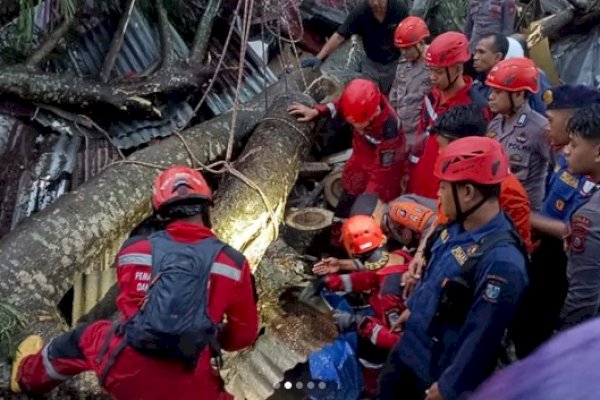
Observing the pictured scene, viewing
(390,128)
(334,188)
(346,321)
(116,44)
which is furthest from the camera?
(116,44)

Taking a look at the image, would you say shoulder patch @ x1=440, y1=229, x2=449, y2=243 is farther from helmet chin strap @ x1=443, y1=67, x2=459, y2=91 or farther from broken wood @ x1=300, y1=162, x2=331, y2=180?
broken wood @ x1=300, y1=162, x2=331, y2=180

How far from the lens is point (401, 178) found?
5.02 meters

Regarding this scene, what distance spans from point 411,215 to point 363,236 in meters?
0.33

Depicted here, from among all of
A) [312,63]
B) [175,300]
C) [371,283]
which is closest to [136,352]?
[175,300]

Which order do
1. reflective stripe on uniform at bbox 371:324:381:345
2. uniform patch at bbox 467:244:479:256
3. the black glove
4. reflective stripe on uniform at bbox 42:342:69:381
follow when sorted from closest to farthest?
uniform patch at bbox 467:244:479:256 → reflective stripe on uniform at bbox 42:342:69:381 → reflective stripe on uniform at bbox 371:324:381:345 → the black glove

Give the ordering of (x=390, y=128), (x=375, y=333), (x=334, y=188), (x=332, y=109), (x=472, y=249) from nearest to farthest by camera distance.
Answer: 1. (x=472, y=249)
2. (x=375, y=333)
3. (x=390, y=128)
4. (x=332, y=109)
5. (x=334, y=188)

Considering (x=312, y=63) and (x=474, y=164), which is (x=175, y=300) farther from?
(x=312, y=63)

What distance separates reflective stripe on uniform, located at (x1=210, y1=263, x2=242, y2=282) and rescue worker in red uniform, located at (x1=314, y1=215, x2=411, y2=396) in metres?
1.03

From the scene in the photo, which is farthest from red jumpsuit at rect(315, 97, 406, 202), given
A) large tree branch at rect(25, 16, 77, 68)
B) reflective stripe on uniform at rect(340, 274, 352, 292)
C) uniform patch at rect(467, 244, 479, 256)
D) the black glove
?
large tree branch at rect(25, 16, 77, 68)

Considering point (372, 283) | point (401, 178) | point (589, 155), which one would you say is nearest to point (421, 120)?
point (401, 178)

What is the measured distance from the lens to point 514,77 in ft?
13.1

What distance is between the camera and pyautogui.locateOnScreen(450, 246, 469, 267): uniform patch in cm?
263

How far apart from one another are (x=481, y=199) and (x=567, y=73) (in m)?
5.45

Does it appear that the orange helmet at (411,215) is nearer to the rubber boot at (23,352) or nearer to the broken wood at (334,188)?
the broken wood at (334,188)
